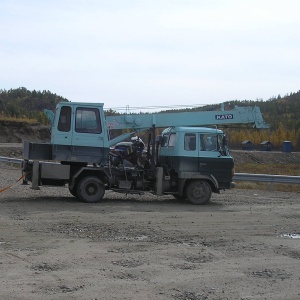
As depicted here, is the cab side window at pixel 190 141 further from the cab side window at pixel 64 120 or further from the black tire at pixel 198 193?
the cab side window at pixel 64 120

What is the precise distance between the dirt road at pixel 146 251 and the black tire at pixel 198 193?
1.28 feet

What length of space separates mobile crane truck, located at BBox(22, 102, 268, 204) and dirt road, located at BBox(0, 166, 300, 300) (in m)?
0.68

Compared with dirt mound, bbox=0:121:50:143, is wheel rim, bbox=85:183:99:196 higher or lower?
lower

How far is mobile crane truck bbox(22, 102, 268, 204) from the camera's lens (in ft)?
52.7

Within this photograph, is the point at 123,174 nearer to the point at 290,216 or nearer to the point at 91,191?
the point at 91,191

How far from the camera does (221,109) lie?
1847cm

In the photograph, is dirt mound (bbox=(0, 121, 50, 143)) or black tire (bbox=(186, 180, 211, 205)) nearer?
black tire (bbox=(186, 180, 211, 205))

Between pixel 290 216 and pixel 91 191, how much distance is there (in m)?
5.83

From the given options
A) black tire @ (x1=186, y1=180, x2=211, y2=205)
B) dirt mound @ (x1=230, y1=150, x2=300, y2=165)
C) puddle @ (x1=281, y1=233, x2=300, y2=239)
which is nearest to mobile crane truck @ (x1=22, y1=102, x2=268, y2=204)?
black tire @ (x1=186, y1=180, x2=211, y2=205)

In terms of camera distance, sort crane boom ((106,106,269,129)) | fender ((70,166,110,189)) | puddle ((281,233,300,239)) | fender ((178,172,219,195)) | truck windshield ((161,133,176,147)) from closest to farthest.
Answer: puddle ((281,233,300,239)) → fender ((70,166,110,189)) → fender ((178,172,219,195)) → truck windshield ((161,133,176,147)) → crane boom ((106,106,269,129))

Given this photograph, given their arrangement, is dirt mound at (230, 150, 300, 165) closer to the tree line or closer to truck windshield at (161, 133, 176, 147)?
the tree line

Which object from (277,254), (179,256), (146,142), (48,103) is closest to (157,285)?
(179,256)

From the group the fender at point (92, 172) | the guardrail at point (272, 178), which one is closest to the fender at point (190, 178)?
the fender at point (92, 172)

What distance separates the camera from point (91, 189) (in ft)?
53.9
